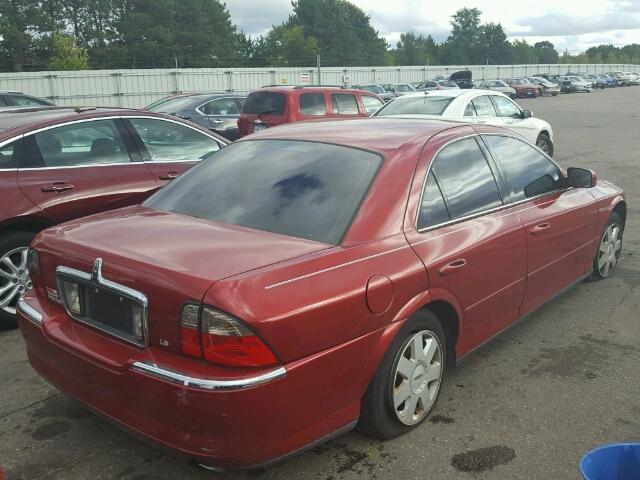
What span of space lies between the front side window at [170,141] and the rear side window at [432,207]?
2880 millimetres

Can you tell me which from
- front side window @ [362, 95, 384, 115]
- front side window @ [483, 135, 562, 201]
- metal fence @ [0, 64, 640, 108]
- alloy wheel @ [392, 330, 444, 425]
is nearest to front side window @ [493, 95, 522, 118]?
front side window @ [362, 95, 384, 115]

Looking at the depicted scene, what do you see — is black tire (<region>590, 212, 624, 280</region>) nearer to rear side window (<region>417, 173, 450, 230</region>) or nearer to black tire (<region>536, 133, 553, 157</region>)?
rear side window (<region>417, 173, 450, 230</region>)

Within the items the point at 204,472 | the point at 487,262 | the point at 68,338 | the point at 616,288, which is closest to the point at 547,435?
the point at 487,262

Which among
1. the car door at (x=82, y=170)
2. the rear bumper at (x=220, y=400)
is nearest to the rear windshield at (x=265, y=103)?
the car door at (x=82, y=170)

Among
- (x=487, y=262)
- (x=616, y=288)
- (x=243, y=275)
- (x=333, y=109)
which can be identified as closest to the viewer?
(x=243, y=275)

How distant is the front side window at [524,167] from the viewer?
4.11 m

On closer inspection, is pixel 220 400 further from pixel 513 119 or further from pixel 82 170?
pixel 513 119

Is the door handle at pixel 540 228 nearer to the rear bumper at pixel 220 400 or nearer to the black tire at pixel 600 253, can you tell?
the black tire at pixel 600 253

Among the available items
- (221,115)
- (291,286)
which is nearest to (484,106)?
(221,115)

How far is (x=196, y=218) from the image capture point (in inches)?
127

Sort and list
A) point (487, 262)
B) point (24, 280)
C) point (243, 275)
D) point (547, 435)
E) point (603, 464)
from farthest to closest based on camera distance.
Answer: point (24, 280) → point (487, 262) → point (547, 435) → point (243, 275) → point (603, 464)

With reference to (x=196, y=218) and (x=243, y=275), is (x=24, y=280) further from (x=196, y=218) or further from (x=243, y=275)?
(x=243, y=275)

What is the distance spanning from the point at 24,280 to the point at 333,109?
920 centimetres

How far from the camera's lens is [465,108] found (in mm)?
10758
